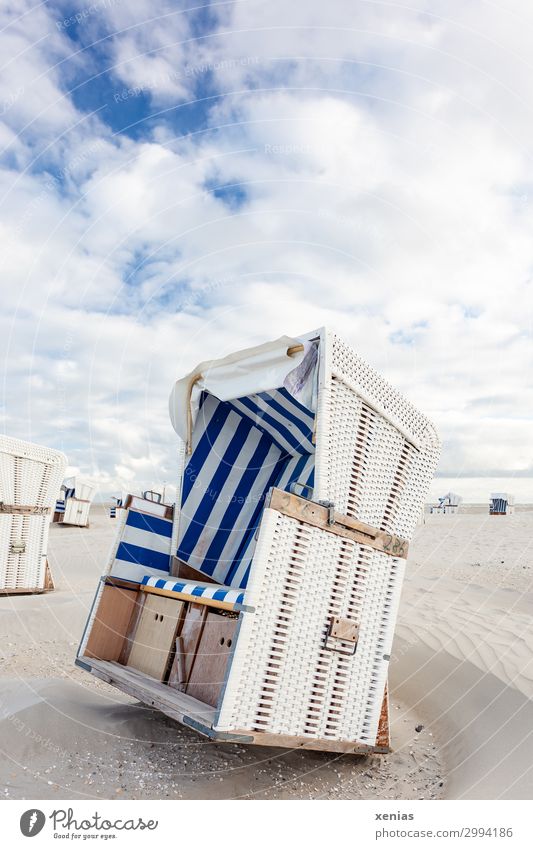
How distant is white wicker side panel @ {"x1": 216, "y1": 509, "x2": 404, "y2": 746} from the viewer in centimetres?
326

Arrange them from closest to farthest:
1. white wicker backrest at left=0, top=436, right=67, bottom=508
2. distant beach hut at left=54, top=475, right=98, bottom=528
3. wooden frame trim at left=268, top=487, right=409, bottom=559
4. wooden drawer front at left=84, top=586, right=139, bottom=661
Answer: wooden frame trim at left=268, top=487, right=409, bottom=559, wooden drawer front at left=84, top=586, right=139, bottom=661, white wicker backrest at left=0, top=436, right=67, bottom=508, distant beach hut at left=54, top=475, right=98, bottom=528

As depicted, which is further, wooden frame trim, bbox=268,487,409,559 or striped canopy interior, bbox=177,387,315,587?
striped canopy interior, bbox=177,387,315,587

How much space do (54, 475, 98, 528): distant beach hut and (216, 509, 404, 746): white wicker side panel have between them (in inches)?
663

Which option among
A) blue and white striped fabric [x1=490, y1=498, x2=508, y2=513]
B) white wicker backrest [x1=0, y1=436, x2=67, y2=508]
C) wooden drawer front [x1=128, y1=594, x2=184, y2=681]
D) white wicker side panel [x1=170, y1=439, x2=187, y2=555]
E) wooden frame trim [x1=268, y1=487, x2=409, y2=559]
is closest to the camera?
wooden frame trim [x1=268, y1=487, x2=409, y2=559]

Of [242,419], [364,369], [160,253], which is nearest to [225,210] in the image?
[160,253]

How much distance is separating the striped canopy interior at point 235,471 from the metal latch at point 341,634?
1.90 meters

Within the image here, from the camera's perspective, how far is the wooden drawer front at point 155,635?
4.53 m

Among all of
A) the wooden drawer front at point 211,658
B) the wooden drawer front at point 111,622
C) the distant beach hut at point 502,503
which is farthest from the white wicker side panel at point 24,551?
the distant beach hut at point 502,503

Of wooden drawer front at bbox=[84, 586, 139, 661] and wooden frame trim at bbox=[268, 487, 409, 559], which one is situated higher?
wooden frame trim at bbox=[268, 487, 409, 559]

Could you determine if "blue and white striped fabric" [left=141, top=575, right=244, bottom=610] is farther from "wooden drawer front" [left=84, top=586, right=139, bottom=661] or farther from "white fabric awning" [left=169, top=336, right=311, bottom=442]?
"white fabric awning" [left=169, top=336, right=311, bottom=442]

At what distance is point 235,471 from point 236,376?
1.45 meters

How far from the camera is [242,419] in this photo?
572 centimetres

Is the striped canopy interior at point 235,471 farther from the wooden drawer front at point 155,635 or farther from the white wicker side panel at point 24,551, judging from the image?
the white wicker side panel at point 24,551

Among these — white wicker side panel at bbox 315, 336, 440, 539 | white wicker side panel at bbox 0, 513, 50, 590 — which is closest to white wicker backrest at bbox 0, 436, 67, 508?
white wicker side panel at bbox 0, 513, 50, 590
